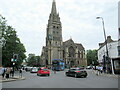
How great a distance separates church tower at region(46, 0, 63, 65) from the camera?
92250mm

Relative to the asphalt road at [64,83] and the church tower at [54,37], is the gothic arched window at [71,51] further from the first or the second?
the asphalt road at [64,83]

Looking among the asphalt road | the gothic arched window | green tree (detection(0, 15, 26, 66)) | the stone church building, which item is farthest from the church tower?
the asphalt road

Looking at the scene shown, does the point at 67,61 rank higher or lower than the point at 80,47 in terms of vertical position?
lower

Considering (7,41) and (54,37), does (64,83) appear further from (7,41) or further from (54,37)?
(54,37)

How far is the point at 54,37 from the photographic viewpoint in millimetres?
94750

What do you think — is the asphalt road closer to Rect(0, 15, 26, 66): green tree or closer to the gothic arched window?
Rect(0, 15, 26, 66): green tree

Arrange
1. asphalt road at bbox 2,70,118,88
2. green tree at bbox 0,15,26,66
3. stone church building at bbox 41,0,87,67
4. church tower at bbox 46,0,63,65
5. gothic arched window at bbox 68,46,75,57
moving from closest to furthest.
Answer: asphalt road at bbox 2,70,118,88
green tree at bbox 0,15,26,66
church tower at bbox 46,0,63,65
stone church building at bbox 41,0,87,67
gothic arched window at bbox 68,46,75,57

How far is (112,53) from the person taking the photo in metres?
28.5

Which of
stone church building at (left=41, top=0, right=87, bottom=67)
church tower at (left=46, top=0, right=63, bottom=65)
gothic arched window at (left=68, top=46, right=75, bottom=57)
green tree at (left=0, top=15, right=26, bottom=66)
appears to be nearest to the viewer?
green tree at (left=0, top=15, right=26, bottom=66)

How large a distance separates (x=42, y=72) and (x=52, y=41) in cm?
6810

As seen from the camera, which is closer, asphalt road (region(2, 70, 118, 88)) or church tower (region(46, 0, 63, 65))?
asphalt road (region(2, 70, 118, 88))

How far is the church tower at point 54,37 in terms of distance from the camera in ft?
303

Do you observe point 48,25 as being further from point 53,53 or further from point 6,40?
point 6,40

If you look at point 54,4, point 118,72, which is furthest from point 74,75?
point 54,4
